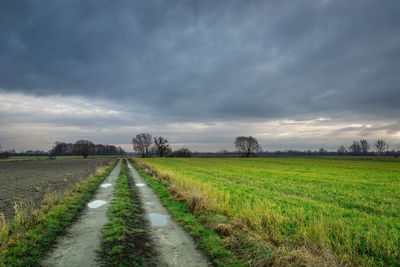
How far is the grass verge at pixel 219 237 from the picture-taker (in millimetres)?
4997

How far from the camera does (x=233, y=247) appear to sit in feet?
18.5

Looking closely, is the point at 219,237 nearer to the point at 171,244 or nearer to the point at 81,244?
the point at 171,244

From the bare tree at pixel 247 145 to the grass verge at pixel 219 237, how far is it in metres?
117

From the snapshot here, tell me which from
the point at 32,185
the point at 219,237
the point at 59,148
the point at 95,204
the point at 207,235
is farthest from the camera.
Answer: the point at 59,148

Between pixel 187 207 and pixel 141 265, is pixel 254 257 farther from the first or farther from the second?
pixel 187 207

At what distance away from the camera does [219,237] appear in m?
6.33

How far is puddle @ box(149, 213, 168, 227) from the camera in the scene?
7875mm

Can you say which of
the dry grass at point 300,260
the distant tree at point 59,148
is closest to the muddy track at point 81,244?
the dry grass at point 300,260

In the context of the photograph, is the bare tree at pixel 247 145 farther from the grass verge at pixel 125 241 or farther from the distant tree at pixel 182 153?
the grass verge at pixel 125 241

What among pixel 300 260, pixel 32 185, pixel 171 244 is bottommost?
pixel 32 185

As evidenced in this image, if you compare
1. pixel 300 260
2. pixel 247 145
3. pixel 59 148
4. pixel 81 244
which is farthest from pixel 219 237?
pixel 59 148

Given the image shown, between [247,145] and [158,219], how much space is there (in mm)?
118993

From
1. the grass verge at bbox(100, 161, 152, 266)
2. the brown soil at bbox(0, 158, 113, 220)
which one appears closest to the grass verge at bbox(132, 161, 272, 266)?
the grass verge at bbox(100, 161, 152, 266)

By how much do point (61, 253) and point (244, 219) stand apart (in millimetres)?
5846
